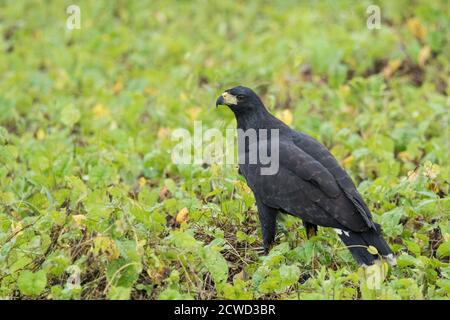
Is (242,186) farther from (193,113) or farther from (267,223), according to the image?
(193,113)

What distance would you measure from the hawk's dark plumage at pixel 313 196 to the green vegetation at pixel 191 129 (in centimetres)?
20

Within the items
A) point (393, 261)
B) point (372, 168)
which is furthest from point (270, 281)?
point (372, 168)

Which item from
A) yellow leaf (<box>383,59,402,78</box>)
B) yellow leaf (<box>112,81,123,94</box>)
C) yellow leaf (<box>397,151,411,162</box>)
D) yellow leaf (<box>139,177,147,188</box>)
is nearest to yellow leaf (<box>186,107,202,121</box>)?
yellow leaf (<box>139,177,147,188</box>)

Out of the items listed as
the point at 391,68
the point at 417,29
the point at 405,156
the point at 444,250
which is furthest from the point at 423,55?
the point at 444,250

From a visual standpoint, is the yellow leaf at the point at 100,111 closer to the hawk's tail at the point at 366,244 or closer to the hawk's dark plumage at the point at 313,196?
the hawk's dark plumage at the point at 313,196

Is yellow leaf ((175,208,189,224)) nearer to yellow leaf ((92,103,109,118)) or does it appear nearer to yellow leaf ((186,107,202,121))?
yellow leaf ((186,107,202,121))

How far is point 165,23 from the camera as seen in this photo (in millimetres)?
12141

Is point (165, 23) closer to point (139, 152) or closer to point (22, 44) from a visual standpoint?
point (22, 44)

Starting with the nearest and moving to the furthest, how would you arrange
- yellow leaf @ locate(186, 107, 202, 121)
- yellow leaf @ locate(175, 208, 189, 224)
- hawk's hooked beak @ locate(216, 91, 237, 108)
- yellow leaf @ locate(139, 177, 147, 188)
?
yellow leaf @ locate(175, 208, 189, 224), hawk's hooked beak @ locate(216, 91, 237, 108), yellow leaf @ locate(139, 177, 147, 188), yellow leaf @ locate(186, 107, 202, 121)

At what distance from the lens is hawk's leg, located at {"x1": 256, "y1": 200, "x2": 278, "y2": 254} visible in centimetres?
592

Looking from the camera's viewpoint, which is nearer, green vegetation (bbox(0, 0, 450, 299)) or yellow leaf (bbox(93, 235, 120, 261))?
yellow leaf (bbox(93, 235, 120, 261))
